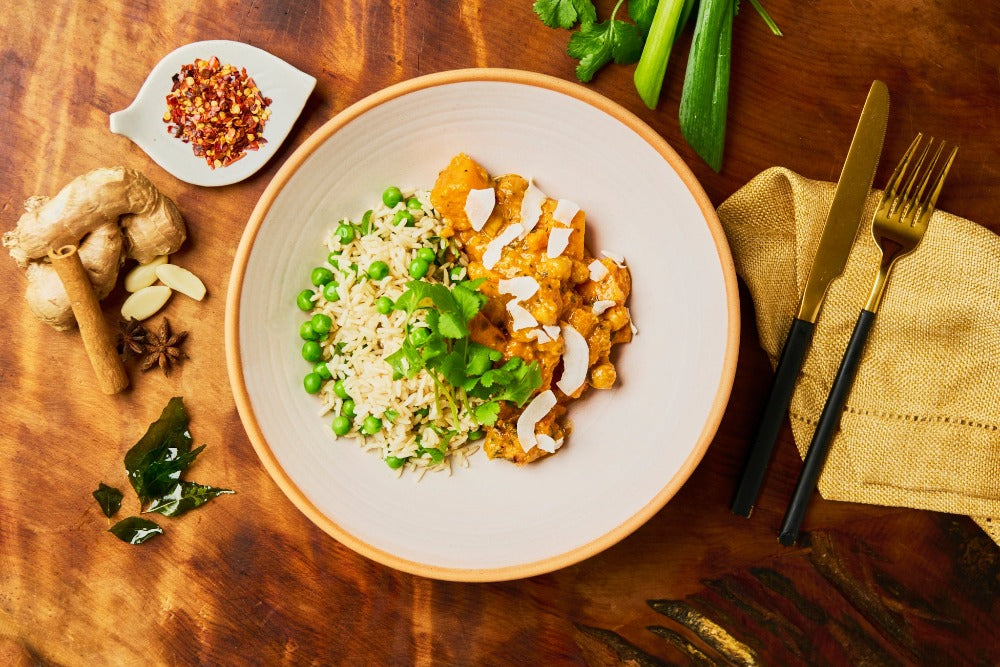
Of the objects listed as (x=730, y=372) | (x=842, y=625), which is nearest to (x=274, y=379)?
(x=730, y=372)

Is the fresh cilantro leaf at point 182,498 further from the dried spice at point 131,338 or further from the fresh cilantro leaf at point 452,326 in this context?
the fresh cilantro leaf at point 452,326

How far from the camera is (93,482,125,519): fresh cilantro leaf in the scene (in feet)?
10.0

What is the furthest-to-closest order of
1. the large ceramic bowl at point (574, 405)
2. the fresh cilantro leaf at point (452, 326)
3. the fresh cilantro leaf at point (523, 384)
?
1. the large ceramic bowl at point (574, 405)
2. the fresh cilantro leaf at point (523, 384)
3. the fresh cilantro leaf at point (452, 326)

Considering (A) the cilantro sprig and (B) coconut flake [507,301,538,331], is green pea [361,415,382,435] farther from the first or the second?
(B) coconut flake [507,301,538,331]

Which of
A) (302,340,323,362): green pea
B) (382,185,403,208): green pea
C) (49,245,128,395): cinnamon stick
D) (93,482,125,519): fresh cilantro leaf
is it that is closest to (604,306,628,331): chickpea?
(382,185,403,208): green pea

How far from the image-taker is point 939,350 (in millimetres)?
2914

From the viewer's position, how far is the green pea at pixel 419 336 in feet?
8.49

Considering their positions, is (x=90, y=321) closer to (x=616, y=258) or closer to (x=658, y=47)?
(x=616, y=258)

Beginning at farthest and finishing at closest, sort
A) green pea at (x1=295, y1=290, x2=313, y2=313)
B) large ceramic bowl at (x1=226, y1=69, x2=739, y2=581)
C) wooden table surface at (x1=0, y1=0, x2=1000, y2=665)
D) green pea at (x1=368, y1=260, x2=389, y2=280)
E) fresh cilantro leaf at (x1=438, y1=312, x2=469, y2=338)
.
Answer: wooden table surface at (x1=0, y1=0, x2=1000, y2=665) → green pea at (x1=295, y1=290, x2=313, y2=313) → green pea at (x1=368, y1=260, x2=389, y2=280) → large ceramic bowl at (x1=226, y1=69, x2=739, y2=581) → fresh cilantro leaf at (x1=438, y1=312, x2=469, y2=338)

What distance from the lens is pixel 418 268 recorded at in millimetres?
2762

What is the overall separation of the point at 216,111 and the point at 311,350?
44.7 inches

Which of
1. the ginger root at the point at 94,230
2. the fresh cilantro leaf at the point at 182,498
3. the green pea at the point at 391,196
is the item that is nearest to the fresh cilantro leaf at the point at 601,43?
the green pea at the point at 391,196

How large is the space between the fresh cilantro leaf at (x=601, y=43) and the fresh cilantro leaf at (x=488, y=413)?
1.48 m

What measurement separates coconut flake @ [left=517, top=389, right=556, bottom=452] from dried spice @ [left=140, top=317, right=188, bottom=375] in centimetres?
159
